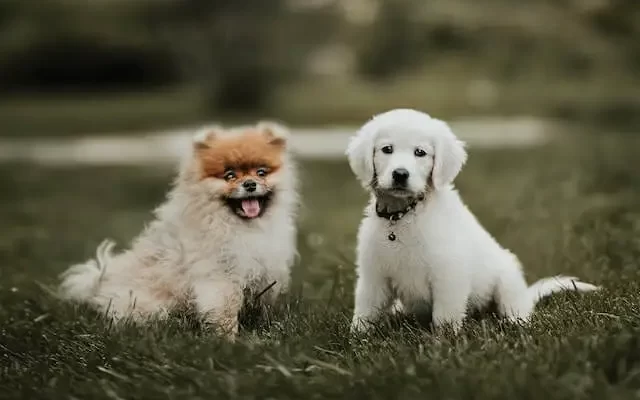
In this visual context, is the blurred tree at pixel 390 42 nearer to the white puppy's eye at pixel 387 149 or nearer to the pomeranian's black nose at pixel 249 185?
the pomeranian's black nose at pixel 249 185

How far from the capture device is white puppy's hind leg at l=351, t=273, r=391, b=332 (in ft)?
15.6

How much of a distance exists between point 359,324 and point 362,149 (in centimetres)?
86

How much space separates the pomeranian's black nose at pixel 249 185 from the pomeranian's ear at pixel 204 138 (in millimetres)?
298

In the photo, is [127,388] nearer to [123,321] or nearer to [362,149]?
[123,321]

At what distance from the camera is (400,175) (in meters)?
4.43

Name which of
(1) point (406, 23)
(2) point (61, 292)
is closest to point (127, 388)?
(2) point (61, 292)

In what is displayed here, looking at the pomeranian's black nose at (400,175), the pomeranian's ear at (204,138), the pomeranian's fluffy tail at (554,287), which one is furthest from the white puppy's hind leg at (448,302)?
the pomeranian's ear at (204,138)

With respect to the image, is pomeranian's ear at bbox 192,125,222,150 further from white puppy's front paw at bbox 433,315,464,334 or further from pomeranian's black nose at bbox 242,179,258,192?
white puppy's front paw at bbox 433,315,464,334

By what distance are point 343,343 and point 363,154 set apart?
0.90 metres

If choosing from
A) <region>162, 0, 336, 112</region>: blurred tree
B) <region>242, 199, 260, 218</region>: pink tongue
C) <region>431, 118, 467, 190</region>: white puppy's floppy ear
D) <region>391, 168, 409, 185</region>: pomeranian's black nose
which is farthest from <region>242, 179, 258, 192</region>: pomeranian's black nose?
<region>162, 0, 336, 112</region>: blurred tree

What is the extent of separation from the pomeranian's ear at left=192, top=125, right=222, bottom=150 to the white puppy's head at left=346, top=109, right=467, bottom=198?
0.84 m

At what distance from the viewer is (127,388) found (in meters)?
4.06

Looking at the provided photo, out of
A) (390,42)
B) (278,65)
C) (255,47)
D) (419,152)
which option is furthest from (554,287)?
(278,65)

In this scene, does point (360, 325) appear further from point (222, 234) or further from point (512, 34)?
point (512, 34)
